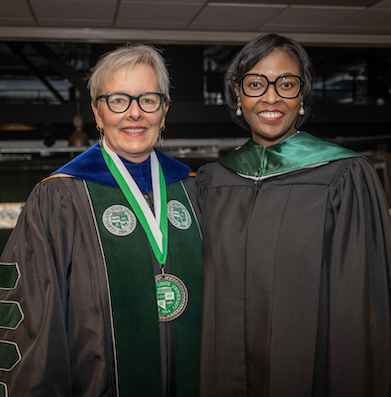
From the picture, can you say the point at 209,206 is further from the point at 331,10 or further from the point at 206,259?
the point at 331,10

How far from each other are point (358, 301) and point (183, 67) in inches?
205

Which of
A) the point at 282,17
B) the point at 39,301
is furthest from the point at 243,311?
the point at 282,17

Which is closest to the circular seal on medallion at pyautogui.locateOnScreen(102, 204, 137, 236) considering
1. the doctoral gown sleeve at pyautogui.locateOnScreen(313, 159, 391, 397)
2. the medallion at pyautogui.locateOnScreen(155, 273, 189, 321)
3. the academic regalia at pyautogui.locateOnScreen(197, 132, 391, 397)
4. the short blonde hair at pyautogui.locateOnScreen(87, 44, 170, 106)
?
the medallion at pyautogui.locateOnScreen(155, 273, 189, 321)

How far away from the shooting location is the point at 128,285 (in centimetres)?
161

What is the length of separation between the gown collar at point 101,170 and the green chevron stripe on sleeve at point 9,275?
1.24 feet

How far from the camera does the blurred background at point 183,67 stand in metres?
4.65

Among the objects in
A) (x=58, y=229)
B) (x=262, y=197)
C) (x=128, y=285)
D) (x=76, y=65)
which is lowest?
(x=128, y=285)

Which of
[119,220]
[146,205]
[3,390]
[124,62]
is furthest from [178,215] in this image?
[3,390]

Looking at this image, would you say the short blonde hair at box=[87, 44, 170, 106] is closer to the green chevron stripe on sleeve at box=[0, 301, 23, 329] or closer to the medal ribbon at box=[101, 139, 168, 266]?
the medal ribbon at box=[101, 139, 168, 266]

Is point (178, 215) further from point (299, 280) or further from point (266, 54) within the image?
point (266, 54)

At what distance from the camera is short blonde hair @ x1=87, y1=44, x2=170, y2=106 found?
64.1 inches

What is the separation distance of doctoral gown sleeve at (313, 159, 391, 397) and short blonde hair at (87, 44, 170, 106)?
33.3 inches

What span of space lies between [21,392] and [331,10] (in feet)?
15.5

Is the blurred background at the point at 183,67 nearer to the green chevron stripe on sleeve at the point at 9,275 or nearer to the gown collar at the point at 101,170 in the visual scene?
the gown collar at the point at 101,170
